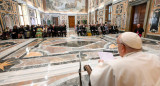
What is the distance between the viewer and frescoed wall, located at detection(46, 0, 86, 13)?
21156 millimetres

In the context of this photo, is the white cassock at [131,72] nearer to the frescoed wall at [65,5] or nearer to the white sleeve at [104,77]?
the white sleeve at [104,77]

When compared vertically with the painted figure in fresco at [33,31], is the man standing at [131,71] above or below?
below

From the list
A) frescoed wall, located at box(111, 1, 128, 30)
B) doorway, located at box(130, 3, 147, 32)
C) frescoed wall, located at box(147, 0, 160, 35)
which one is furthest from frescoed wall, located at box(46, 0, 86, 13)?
frescoed wall, located at box(147, 0, 160, 35)

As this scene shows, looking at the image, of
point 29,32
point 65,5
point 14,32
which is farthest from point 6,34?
point 65,5

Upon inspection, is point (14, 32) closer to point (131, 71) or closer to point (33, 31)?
point (33, 31)

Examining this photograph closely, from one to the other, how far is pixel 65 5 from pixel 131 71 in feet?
78.5

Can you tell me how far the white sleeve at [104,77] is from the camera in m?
0.79

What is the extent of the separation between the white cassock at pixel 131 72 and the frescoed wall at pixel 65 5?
23345mm

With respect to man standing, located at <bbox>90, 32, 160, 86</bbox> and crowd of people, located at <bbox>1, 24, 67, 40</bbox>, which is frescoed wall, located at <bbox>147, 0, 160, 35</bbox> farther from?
crowd of people, located at <bbox>1, 24, 67, 40</bbox>

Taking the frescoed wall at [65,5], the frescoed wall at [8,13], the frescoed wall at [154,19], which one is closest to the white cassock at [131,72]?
the frescoed wall at [154,19]

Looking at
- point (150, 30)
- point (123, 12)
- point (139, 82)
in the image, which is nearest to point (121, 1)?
point (123, 12)

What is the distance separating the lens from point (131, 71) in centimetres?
74

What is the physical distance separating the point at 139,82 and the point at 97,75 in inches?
13.9

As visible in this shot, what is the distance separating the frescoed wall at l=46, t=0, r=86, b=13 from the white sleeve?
23.3 m
